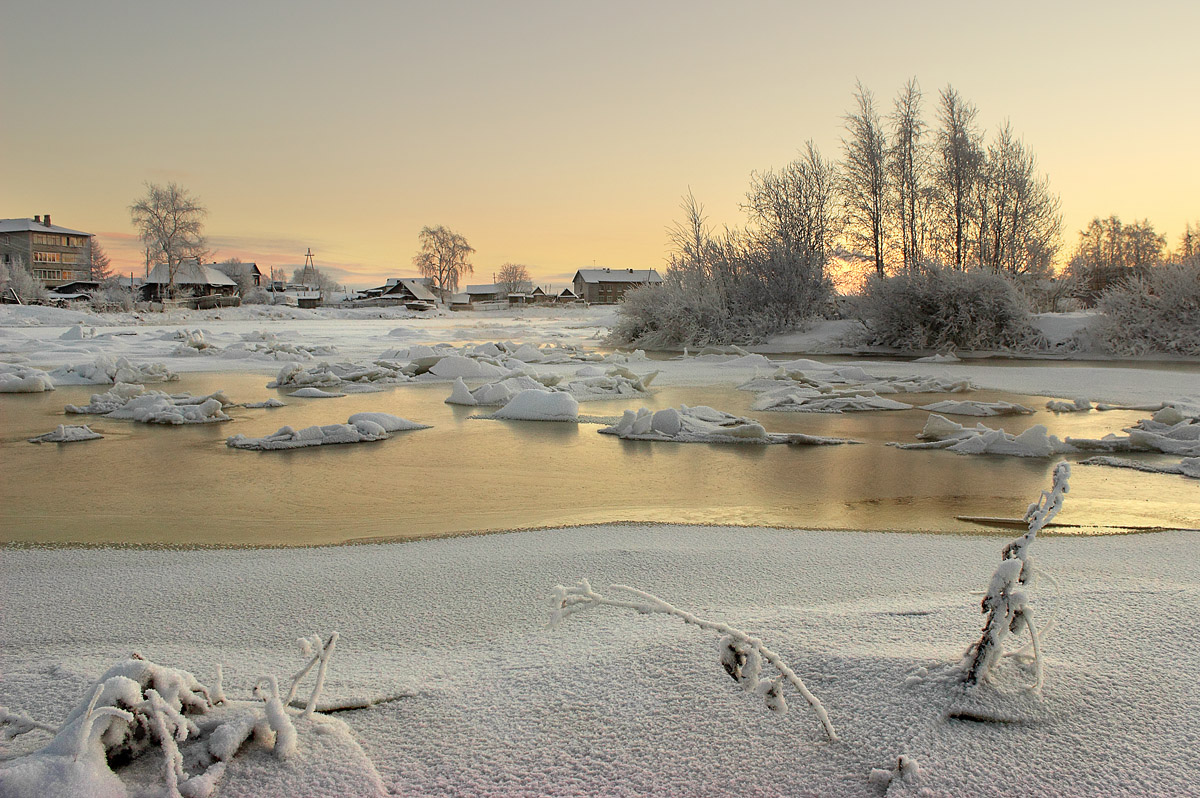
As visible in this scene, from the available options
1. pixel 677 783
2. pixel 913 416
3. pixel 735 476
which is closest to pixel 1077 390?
pixel 913 416

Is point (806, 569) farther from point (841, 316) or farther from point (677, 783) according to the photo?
point (841, 316)

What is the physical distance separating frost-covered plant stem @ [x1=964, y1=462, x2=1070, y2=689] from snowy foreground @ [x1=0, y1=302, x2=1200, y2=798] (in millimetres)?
49

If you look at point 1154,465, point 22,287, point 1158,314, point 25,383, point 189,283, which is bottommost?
point 1154,465

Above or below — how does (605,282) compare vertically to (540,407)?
above

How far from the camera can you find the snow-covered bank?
1.27m

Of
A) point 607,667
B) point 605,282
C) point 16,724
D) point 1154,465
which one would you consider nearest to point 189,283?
point 605,282

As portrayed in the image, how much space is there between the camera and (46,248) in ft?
244

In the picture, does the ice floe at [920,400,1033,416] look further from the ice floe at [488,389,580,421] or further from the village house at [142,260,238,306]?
the village house at [142,260,238,306]

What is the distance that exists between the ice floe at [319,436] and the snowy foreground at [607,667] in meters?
2.80

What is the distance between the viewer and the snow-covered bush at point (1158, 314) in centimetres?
1544

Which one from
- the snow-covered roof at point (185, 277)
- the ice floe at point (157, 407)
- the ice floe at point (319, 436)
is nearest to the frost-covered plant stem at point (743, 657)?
the ice floe at point (319, 436)

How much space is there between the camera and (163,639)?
206cm

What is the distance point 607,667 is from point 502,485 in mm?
3178

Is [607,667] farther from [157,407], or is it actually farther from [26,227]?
[26,227]
